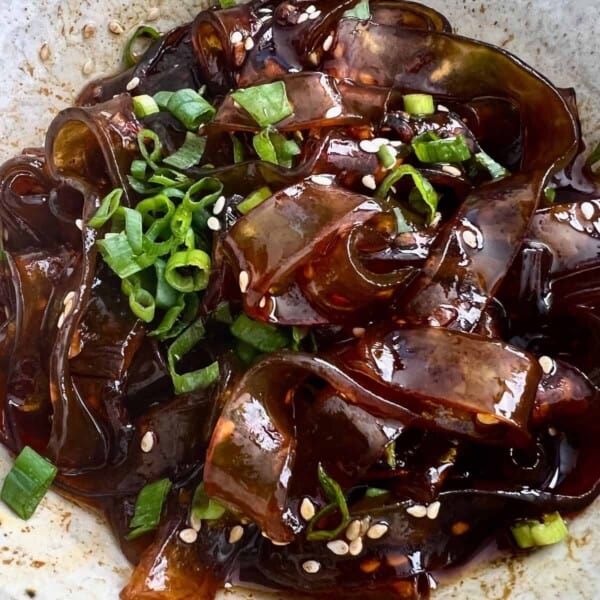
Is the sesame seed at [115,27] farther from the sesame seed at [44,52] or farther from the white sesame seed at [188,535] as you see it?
the white sesame seed at [188,535]

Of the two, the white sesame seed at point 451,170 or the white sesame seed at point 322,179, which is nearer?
the white sesame seed at point 322,179

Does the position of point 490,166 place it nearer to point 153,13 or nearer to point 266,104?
point 266,104

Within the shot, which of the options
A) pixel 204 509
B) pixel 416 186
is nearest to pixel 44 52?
pixel 416 186

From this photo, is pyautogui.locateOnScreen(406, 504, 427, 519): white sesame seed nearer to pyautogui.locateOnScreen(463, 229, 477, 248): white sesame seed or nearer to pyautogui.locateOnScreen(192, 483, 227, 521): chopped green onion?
pyautogui.locateOnScreen(192, 483, 227, 521): chopped green onion

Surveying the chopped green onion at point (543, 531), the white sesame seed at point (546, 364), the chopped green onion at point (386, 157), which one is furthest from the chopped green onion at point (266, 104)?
the chopped green onion at point (543, 531)

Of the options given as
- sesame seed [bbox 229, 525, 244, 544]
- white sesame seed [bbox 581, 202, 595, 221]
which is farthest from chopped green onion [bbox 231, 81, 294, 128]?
sesame seed [bbox 229, 525, 244, 544]

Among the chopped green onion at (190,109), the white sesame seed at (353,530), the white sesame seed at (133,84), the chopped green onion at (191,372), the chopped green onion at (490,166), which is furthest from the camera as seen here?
the white sesame seed at (133,84)
